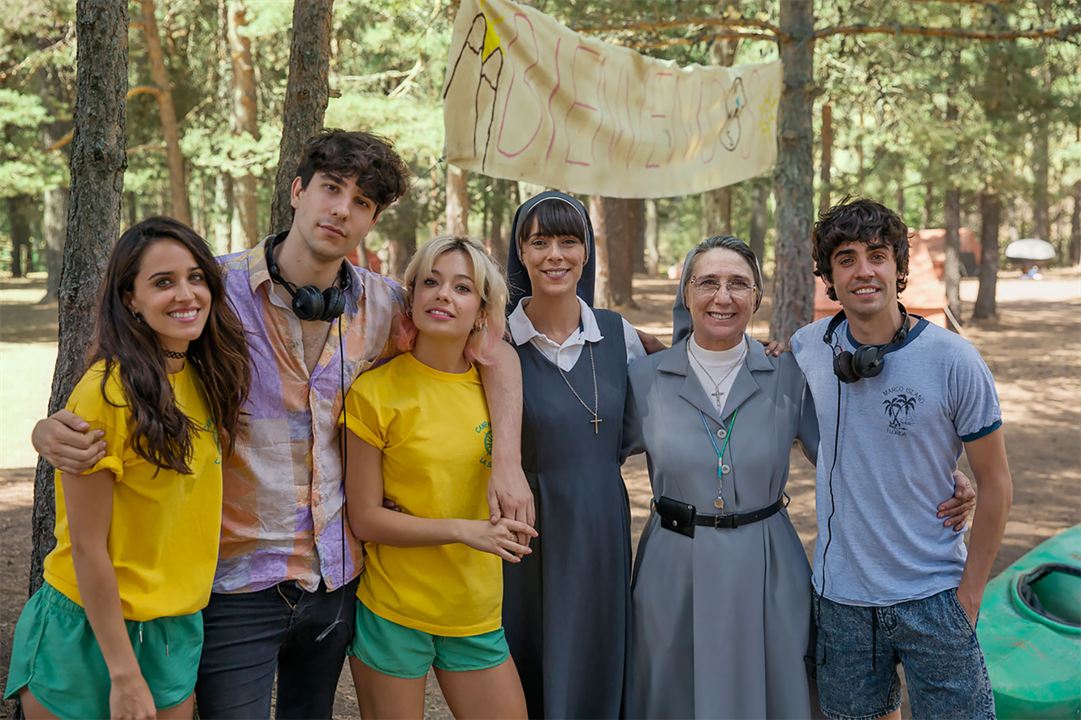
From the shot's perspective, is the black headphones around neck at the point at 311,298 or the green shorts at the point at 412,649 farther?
the green shorts at the point at 412,649

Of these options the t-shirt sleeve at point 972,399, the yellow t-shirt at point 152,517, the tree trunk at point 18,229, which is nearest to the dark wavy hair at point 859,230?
the t-shirt sleeve at point 972,399

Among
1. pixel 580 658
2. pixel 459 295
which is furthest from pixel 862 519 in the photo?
pixel 459 295

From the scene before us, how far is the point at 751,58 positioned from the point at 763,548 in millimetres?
20112

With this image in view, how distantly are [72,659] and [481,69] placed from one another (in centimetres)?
437

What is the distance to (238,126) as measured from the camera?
15188mm

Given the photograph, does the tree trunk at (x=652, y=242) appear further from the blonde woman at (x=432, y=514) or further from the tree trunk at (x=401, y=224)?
the blonde woman at (x=432, y=514)

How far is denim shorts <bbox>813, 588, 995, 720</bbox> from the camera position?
290 cm

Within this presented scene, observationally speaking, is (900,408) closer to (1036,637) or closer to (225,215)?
(1036,637)

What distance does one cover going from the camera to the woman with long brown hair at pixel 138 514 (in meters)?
2.32

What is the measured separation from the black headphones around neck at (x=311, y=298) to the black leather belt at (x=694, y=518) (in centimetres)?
127

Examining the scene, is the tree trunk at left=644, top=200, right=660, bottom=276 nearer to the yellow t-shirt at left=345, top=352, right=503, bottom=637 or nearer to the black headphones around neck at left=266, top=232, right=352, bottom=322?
the yellow t-shirt at left=345, top=352, right=503, bottom=637

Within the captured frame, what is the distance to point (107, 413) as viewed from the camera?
7.59 feet

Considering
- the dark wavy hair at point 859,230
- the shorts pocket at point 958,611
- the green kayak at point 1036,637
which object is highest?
the dark wavy hair at point 859,230

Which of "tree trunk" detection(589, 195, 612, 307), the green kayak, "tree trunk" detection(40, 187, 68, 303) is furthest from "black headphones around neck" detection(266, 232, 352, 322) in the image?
"tree trunk" detection(40, 187, 68, 303)
